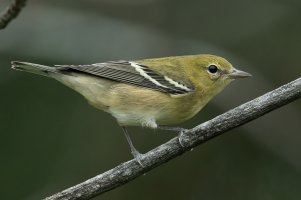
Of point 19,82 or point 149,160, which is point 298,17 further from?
point 149,160

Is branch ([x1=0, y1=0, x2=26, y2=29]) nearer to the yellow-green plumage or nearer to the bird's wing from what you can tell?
the yellow-green plumage

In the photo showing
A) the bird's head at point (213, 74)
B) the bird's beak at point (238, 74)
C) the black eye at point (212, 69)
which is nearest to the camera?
the bird's beak at point (238, 74)

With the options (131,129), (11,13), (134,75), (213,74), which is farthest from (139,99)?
(131,129)

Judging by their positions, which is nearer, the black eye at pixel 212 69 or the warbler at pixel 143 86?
the warbler at pixel 143 86

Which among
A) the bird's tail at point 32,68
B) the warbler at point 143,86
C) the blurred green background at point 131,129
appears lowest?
the blurred green background at point 131,129

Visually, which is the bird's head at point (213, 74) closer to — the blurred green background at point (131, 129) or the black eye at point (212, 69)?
the black eye at point (212, 69)

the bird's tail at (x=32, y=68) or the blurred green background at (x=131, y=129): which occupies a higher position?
the bird's tail at (x=32, y=68)

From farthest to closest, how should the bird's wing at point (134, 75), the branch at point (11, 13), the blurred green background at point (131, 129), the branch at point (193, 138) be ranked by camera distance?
the blurred green background at point (131, 129) < the bird's wing at point (134, 75) < the branch at point (193, 138) < the branch at point (11, 13)

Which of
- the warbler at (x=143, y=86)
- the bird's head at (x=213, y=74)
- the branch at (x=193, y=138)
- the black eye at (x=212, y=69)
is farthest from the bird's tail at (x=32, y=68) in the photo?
the black eye at (x=212, y=69)
